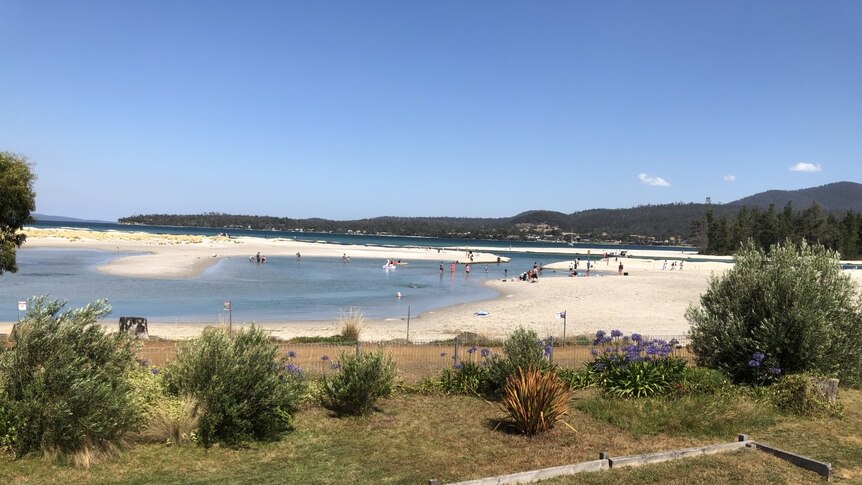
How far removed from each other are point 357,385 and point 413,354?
6817 mm

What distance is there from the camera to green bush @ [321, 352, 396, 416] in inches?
399

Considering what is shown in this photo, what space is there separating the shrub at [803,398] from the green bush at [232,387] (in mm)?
8889

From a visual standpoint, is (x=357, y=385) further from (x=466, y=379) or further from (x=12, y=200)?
(x=12, y=200)

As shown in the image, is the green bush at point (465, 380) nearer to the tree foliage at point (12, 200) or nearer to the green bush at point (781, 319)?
the green bush at point (781, 319)

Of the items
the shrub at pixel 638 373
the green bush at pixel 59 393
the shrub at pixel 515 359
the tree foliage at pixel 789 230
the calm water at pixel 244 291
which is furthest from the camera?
the tree foliage at pixel 789 230

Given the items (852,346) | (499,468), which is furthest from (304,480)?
(852,346)

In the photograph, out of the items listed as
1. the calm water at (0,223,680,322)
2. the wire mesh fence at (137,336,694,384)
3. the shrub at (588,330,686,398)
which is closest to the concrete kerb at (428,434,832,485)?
the shrub at (588,330,686,398)

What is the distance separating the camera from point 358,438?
891cm

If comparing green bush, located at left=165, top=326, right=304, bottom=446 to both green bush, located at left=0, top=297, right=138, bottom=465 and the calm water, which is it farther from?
the calm water

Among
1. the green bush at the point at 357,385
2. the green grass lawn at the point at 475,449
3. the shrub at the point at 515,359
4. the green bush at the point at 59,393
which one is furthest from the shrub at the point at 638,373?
the green bush at the point at 59,393

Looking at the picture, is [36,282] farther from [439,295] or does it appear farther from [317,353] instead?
[317,353]

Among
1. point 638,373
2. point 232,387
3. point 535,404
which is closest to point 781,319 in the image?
point 638,373

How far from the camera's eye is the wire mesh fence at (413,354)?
13812 mm

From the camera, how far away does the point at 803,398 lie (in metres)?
10.3
